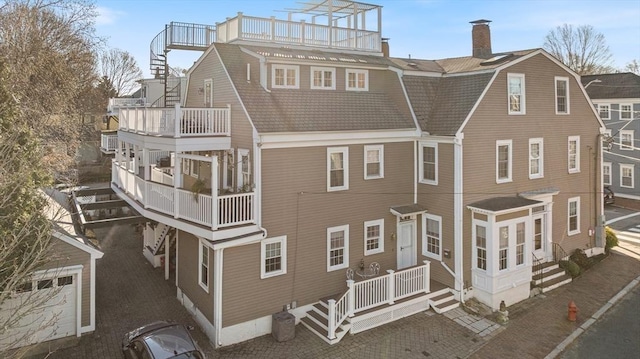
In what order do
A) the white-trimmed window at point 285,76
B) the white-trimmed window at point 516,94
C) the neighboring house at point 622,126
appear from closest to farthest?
the white-trimmed window at point 285,76 → the white-trimmed window at point 516,94 → the neighboring house at point 622,126

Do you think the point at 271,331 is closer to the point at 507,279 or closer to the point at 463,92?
the point at 507,279

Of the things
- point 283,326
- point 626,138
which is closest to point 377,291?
point 283,326

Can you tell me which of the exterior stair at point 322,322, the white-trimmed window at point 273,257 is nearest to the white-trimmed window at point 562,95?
the exterior stair at point 322,322

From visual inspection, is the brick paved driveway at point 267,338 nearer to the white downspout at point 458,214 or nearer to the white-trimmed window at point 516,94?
the white downspout at point 458,214

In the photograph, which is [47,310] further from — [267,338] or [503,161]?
[503,161]

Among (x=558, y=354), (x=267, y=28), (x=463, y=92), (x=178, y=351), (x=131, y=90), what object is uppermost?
(x=131, y=90)

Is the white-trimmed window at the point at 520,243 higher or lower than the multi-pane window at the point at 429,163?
lower

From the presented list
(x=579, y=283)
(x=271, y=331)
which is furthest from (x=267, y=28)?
(x=579, y=283)
